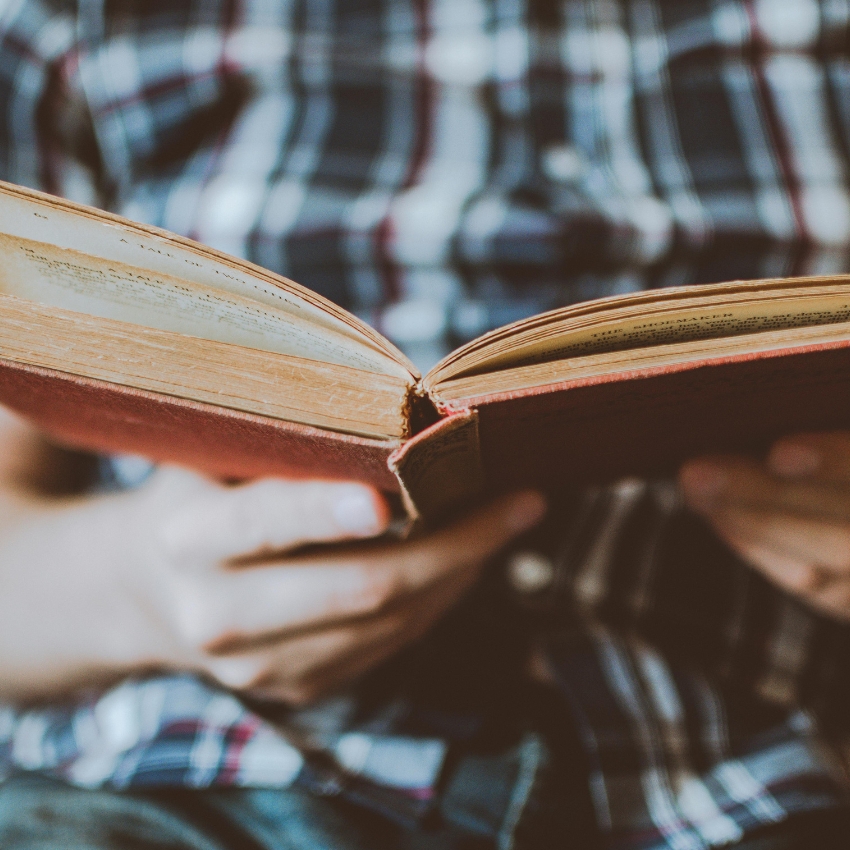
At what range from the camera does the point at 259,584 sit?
0.51 meters

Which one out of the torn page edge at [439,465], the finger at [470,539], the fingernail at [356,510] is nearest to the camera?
the torn page edge at [439,465]

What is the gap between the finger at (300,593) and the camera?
499 millimetres

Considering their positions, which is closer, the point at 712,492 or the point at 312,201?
the point at 712,492

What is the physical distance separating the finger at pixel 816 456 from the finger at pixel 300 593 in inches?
12.2

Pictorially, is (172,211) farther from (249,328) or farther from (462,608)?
(462,608)

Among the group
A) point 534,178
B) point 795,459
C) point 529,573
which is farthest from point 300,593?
point 534,178

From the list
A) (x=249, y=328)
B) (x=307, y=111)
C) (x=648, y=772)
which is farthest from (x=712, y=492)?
(x=307, y=111)

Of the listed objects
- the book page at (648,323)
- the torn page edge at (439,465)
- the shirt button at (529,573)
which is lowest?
the shirt button at (529,573)

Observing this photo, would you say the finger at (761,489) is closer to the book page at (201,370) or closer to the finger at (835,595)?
the finger at (835,595)

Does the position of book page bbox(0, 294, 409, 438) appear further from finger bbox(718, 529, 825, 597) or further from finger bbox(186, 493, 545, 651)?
finger bbox(718, 529, 825, 597)

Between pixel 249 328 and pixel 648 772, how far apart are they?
598 millimetres

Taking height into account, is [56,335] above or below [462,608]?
above

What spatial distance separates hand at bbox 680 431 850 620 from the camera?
512 mm

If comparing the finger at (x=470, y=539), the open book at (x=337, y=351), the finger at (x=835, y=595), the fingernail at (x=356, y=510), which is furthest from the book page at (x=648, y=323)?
the finger at (x=835, y=595)
